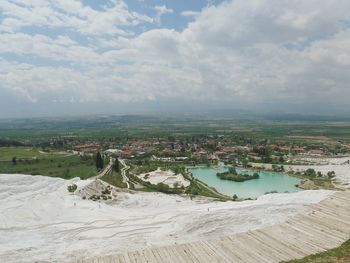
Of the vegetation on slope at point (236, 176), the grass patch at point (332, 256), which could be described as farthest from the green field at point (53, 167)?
the grass patch at point (332, 256)

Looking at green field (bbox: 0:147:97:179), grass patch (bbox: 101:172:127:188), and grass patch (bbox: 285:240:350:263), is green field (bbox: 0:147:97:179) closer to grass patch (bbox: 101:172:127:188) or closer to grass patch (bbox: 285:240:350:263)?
grass patch (bbox: 101:172:127:188)

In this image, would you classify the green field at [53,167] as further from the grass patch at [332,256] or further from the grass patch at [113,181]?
the grass patch at [332,256]

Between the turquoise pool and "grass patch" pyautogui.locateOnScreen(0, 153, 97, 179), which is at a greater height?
"grass patch" pyautogui.locateOnScreen(0, 153, 97, 179)

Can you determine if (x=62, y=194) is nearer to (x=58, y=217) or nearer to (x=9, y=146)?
(x=58, y=217)

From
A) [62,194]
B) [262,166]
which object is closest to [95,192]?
[62,194]

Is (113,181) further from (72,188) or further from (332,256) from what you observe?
(332,256)

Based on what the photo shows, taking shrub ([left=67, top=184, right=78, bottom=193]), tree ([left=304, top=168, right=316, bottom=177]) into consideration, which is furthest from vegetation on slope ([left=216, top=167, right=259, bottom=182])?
shrub ([left=67, top=184, right=78, bottom=193])

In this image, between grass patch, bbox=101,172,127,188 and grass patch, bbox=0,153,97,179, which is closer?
grass patch, bbox=101,172,127,188
